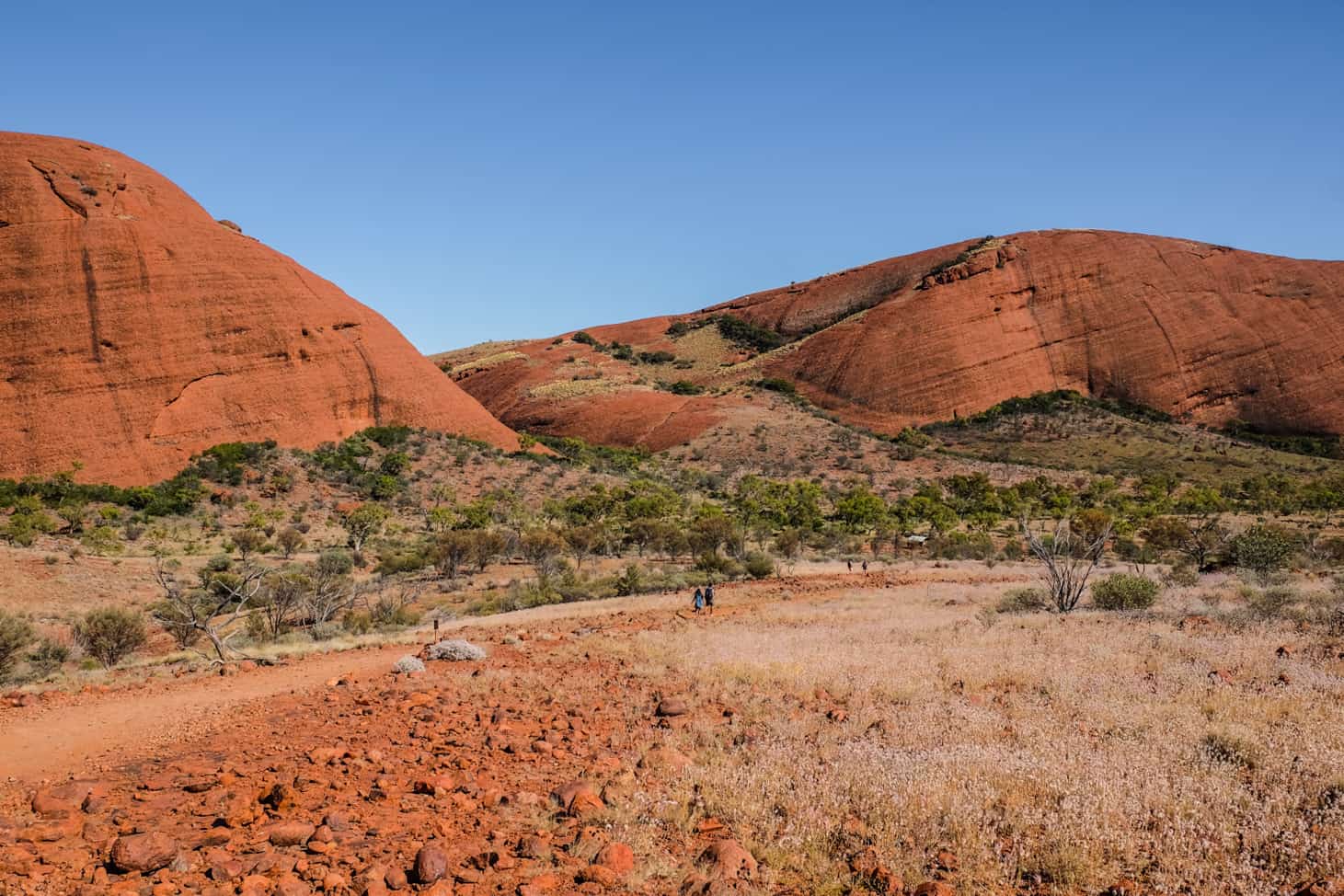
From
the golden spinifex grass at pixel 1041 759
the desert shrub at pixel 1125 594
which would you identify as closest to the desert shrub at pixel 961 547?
the desert shrub at pixel 1125 594

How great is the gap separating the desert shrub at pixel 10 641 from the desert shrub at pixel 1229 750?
14.3 metres

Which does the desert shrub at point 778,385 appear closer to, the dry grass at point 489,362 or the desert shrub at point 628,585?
the dry grass at point 489,362

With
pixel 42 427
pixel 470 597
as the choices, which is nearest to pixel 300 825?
pixel 470 597

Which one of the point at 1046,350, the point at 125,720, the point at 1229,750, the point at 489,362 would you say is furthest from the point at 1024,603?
the point at 489,362

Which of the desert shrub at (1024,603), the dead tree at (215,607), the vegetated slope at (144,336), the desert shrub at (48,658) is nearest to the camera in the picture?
the desert shrub at (48,658)

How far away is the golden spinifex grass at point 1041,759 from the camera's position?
3.82 metres

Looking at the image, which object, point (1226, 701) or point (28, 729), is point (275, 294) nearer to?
point (28, 729)

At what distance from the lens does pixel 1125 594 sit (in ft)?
42.5

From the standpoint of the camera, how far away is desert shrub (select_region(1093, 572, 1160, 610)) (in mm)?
12781

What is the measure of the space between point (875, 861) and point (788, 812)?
0.67 m

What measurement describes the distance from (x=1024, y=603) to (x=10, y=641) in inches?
654

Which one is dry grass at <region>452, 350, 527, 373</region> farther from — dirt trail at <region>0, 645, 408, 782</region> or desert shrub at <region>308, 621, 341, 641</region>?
dirt trail at <region>0, 645, 408, 782</region>

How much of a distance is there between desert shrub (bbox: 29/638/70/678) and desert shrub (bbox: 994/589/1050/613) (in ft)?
50.7

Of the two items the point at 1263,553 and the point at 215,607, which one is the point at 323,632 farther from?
the point at 1263,553
